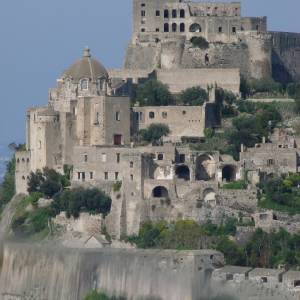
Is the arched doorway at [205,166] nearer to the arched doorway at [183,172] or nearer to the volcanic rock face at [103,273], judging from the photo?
the arched doorway at [183,172]

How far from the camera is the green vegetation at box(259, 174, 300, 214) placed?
73.2m

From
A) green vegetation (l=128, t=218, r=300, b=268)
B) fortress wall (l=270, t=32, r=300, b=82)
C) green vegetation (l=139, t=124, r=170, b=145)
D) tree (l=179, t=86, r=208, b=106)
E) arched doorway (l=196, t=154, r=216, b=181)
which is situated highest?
fortress wall (l=270, t=32, r=300, b=82)

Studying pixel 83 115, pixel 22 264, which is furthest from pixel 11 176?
pixel 22 264

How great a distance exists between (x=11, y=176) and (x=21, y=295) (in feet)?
49.1

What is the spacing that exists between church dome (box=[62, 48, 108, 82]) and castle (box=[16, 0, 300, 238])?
0.03m

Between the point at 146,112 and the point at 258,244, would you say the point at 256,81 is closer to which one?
the point at 146,112

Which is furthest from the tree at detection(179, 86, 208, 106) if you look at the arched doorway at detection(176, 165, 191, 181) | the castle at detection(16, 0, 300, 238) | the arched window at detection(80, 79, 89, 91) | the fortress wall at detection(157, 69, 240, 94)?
the arched doorway at detection(176, 165, 191, 181)

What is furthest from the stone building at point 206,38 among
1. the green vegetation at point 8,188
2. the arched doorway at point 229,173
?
the arched doorway at point 229,173

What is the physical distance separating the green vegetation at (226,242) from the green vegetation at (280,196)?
1.19 m

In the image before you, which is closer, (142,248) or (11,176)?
(142,248)

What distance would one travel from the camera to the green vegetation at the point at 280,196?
73250mm

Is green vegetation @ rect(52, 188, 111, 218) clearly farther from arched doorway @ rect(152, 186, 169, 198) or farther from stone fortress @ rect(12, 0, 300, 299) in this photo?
arched doorway @ rect(152, 186, 169, 198)

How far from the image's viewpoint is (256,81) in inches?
3246

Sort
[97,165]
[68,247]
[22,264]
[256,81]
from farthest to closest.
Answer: [256,81], [97,165], [68,247], [22,264]
